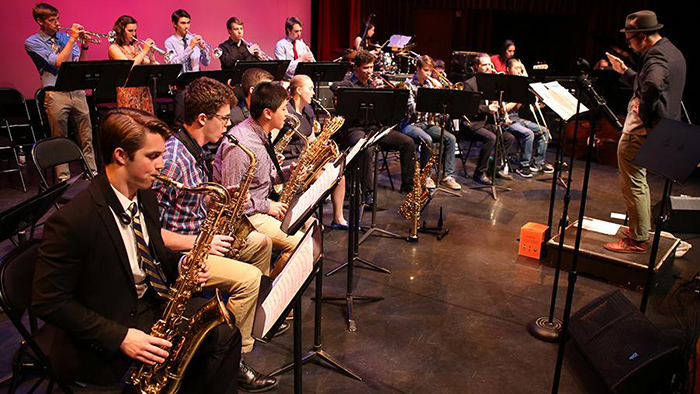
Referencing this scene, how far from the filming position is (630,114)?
461 centimetres

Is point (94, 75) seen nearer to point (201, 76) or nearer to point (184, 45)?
point (201, 76)

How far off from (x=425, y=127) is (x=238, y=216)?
14.7ft

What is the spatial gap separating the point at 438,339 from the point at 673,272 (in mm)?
2586

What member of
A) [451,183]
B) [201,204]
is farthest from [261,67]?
[201,204]

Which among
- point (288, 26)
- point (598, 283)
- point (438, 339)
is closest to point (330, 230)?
point (438, 339)

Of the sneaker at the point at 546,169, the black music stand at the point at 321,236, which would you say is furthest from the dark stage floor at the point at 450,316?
the sneaker at the point at 546,169

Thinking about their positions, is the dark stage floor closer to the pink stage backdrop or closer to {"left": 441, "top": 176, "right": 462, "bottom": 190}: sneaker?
{"left": 441, "top": 176, "right": 462, "bottom": 190}: sneaker

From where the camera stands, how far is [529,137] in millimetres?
7945

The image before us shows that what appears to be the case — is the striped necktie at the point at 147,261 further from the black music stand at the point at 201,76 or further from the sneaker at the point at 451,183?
the sneaker at the point at 451,183

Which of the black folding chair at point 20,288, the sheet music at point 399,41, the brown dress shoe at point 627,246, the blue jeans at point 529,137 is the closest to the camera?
the black folding chair at point 20,288

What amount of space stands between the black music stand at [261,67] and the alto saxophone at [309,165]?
2699 mm

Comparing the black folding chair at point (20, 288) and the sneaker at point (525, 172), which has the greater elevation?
the black folding chair at point (20, 288)

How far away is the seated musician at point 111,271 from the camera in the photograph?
6.96 feet

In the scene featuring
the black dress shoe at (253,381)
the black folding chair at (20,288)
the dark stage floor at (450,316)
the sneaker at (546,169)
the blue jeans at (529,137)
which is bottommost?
the dark stage floor at (450,316)
